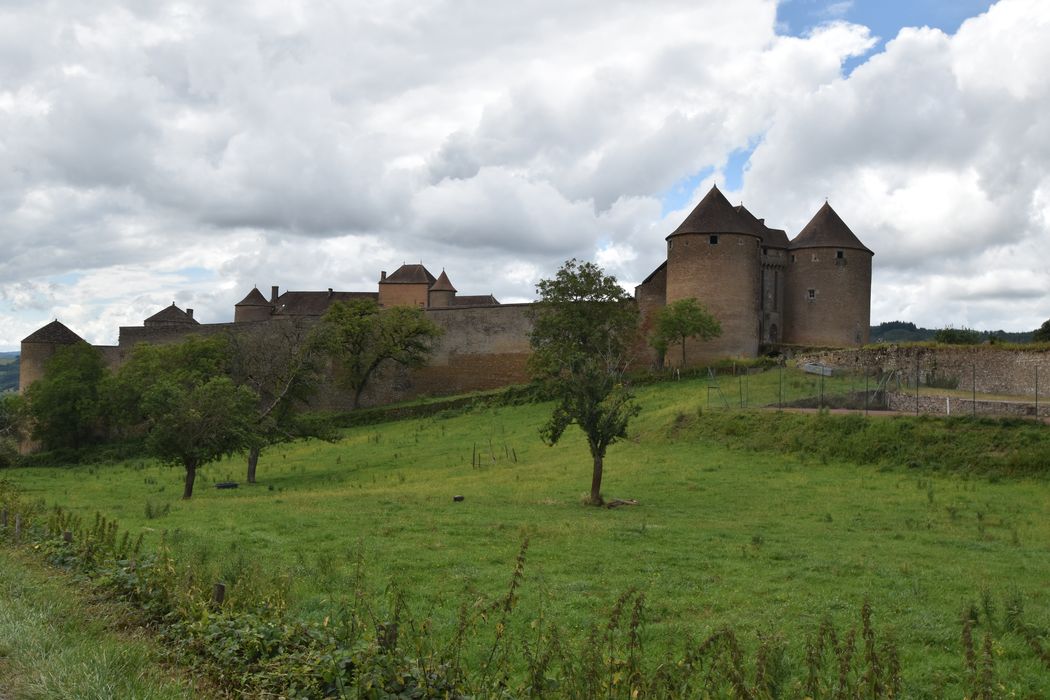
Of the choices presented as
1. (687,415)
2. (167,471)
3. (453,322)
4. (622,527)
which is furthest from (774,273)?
(622,527)

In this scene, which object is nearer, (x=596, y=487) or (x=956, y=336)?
(x=596, y=487)

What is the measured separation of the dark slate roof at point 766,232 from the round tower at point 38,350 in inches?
1731

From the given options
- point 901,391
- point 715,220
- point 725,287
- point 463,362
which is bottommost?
point 901,391

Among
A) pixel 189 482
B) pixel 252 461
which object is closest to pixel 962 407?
pixel 252 461

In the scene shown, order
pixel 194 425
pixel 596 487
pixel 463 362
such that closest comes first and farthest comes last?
pixel 596 487 < pixel 194 425 < pixel 463 362

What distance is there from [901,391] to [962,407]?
407 cm

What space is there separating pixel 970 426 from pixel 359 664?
840 inches

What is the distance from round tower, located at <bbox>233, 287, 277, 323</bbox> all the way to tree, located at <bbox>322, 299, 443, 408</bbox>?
25783mm

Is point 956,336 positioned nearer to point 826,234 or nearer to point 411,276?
point 826,234

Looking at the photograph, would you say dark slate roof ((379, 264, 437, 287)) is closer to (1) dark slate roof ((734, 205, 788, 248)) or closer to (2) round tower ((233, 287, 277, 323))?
(2) round tower ((233, 287, 277, 323))

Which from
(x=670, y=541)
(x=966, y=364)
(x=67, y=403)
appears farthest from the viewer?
(x=67, y=403)

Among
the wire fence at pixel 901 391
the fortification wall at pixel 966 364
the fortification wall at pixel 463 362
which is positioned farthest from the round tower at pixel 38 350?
the fortification wall at pixel 966 364

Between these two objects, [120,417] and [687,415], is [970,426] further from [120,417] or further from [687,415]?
[120,417]

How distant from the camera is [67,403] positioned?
52.9 metres
